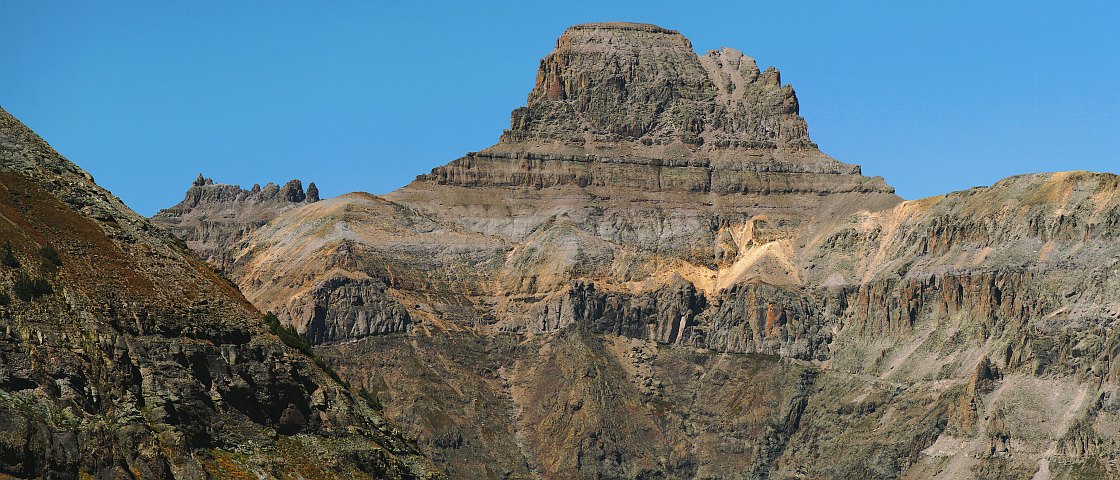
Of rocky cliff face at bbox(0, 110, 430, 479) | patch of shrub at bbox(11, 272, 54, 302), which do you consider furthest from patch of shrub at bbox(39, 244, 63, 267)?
patch of shrub at bbox(11, 272, 54, 302)

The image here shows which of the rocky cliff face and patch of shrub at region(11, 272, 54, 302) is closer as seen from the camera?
the rocky cliff face

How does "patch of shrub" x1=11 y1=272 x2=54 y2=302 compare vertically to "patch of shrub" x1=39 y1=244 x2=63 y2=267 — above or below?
below

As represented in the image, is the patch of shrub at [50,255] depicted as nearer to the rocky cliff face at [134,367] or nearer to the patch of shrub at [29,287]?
the rocky cliff face at [134,367]

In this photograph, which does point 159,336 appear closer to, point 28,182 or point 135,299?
point 135,299

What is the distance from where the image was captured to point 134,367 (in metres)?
87.5

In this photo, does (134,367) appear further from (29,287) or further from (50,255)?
Result: (50,255)

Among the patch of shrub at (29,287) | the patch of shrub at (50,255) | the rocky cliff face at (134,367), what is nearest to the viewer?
the rocky cliff face at (134,367)

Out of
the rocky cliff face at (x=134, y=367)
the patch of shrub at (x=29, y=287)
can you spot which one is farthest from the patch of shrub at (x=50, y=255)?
the patch of shrub at (x=29, y=287)

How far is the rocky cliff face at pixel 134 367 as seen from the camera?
265 ft

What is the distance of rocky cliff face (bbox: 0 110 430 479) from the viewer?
265 feet

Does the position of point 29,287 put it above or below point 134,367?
above

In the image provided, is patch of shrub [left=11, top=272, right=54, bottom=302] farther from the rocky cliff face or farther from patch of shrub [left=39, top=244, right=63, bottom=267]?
patch of shrub [left=39, top=244, right=63, bottom=267]

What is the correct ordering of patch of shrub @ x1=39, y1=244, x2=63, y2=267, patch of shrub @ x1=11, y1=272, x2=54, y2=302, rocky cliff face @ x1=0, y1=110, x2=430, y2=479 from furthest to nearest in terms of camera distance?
patch of shrub @ x1=39, y1=244, x2=63, y2=267 → patch of shrub @ x1=11, y1=272, x2=54, y2=302 → rocky cliff face @ x1=0, y1=110, x2=430, y2=479

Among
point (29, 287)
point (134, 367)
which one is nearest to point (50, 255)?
point (29, 287)
